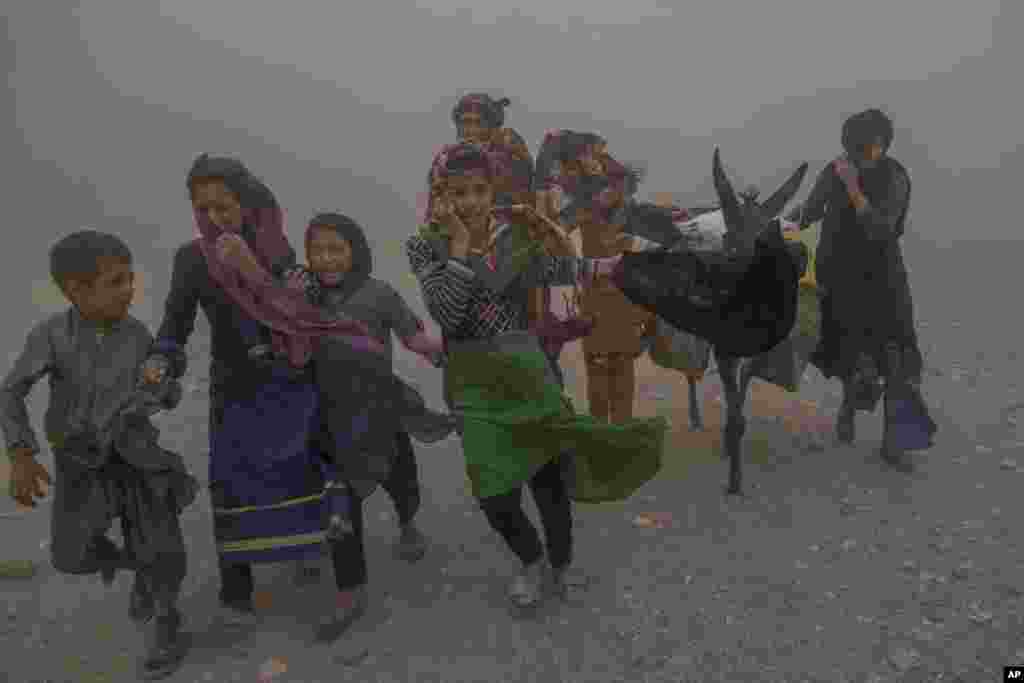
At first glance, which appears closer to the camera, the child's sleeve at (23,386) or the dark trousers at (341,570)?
the child's sleeve at (23,386)

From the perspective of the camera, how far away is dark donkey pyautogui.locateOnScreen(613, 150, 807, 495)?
3.78 m

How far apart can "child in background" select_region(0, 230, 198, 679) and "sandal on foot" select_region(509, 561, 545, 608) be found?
156 cm

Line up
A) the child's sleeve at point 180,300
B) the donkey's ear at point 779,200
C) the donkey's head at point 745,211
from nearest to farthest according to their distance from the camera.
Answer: the child's sleeve at point 180,300 → the donkey's head at point 745,211 → the donkey's ear at point 779,200

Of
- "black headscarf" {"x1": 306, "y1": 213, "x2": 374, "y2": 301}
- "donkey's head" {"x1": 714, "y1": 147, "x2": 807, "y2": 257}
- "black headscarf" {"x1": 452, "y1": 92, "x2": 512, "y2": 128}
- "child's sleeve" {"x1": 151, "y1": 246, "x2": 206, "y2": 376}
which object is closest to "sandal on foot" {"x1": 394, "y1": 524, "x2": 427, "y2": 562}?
"black headscarf" {"x1": 306, "y1": 213, "x2": 374, "y2": 301}

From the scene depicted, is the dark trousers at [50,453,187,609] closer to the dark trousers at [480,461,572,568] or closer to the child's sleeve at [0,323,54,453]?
the child's sleeve at [0,323,54,453]

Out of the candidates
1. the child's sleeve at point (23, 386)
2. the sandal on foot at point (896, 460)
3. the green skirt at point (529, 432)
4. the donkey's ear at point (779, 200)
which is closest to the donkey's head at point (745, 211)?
the donkey's ear at point (779, 200)

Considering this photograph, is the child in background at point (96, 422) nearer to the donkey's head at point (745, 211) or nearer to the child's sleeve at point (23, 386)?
the child's sleeve at point (23, 386)

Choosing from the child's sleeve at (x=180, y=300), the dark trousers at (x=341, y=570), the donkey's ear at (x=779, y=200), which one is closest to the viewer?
the child's sleeve at (x=180, y=300)

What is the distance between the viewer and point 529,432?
3.42m

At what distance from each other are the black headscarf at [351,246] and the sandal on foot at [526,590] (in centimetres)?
158

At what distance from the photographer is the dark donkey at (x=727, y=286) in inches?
149

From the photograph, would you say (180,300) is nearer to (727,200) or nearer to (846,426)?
(727,200)

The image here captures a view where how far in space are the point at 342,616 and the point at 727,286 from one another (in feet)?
8.17

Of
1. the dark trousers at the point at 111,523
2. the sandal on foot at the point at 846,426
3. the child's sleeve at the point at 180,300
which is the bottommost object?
the sandal on foot at the point at 846,426
